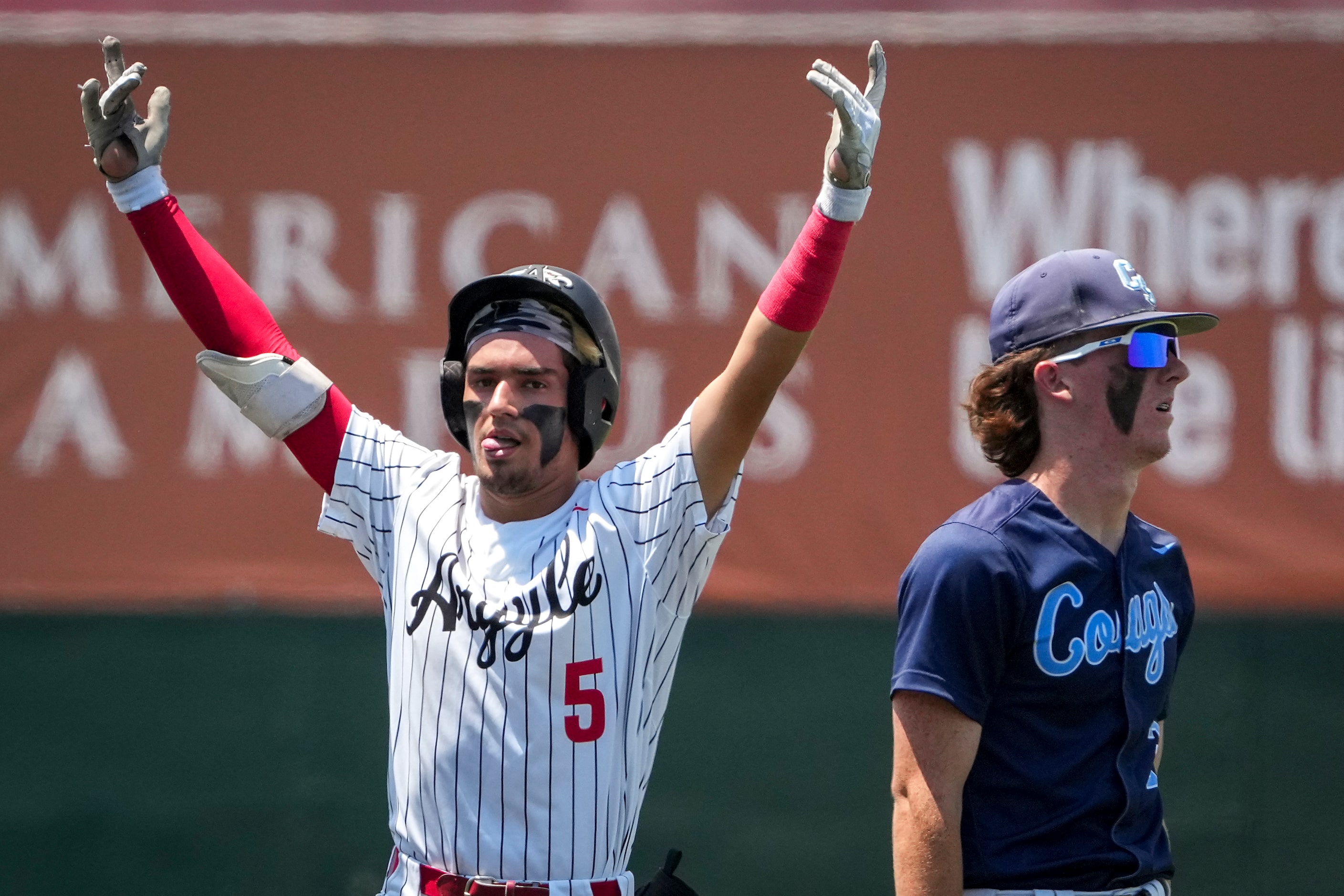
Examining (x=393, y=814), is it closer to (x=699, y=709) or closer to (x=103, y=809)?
(x=699, y=709)

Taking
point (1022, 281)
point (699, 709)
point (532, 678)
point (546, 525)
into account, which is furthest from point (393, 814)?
point (699, 709)

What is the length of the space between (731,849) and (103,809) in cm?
192

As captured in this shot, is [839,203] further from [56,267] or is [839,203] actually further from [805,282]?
[56,267]

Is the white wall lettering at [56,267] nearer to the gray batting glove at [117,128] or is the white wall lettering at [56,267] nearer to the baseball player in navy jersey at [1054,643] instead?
the gray batting glove at [117,128]

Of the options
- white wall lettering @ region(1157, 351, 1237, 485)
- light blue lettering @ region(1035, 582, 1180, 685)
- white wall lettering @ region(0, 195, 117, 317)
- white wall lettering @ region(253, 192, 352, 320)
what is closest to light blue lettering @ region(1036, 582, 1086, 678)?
light blue lettering @ region(1035, 582, 1180, 685)

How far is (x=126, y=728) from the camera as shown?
14.0ft

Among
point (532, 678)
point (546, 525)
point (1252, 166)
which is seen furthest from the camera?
point (1252, 166)

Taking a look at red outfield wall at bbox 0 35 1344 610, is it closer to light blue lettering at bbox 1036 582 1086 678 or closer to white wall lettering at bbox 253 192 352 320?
white wall lettering at bbox 253 192 352 320

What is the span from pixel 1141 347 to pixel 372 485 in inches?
50.2

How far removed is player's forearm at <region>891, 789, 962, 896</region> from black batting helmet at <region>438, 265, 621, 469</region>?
0.81 meters

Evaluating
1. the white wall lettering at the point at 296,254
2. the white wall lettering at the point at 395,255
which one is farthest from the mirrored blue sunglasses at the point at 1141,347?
the white wall lettering at the point at 296,254

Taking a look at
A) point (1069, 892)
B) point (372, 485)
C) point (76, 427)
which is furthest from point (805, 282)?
point (76, 427)

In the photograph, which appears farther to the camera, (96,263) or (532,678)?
(96,263)

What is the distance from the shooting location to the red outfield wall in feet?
13.3
